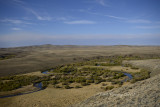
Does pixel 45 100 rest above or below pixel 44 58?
below

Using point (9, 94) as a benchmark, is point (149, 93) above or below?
above

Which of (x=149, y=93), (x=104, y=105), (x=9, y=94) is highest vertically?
(x=149, y=93)

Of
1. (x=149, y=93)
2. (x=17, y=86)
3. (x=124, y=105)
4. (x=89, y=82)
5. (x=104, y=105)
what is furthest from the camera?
(x=89, y=82)

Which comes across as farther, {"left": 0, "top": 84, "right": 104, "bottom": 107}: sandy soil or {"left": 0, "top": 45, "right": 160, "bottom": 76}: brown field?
{"left": 0, "top": 45, "right": 160, "bottom": 76}: brown field

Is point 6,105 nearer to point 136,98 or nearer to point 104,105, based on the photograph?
point 104,105

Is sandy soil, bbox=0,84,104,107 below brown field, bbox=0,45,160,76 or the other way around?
below

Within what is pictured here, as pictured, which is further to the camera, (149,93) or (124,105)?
(149,93)

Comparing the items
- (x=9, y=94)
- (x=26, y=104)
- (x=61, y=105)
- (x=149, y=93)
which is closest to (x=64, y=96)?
(x=61, y=105)

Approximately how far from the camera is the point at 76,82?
1808 cm

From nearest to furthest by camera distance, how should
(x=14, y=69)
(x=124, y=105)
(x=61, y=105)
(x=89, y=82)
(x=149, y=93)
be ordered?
(x=124, y=105)
(x=149, y=93)
(x=61, y=105)
(x=89, y=82)
(x=14, y=69)

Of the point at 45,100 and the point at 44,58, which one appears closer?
the point at 45,100

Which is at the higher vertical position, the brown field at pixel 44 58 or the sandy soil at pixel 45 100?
the brown field at pixel 44 58

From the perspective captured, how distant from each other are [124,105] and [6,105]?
10112 mm

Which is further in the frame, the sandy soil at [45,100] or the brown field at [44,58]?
the brown field at [44,58]
